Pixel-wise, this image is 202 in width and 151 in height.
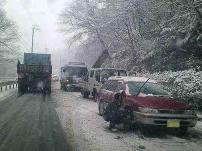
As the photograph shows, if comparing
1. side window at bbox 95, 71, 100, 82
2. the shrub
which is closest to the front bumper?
the shrub

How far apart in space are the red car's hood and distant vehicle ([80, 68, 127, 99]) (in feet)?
30.8

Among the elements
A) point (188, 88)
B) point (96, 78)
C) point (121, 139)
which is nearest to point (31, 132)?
point (121, 139)

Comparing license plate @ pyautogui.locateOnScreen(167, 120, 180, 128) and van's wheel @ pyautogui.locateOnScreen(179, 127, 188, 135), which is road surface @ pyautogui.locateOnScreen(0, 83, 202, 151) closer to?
van's wheel @ pyautogui.locateOnScreen(179, 127, 188, 135)

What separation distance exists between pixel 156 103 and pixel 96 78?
428 inches

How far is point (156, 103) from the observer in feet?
36.3

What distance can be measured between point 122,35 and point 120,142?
91.9 ft

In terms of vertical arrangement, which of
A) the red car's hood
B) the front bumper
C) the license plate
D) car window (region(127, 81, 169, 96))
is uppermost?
car window (region(127, 81, 169, 96))

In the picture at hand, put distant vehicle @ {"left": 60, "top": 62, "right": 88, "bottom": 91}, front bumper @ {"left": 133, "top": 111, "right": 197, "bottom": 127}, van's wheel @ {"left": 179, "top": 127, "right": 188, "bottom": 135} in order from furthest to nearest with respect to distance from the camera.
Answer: distant vehicle @ {"left": 60, "top": 62, "right": 88, "bottom": 91} → van's wheel @ {"left": 179, "top": 127, "right": 188, "bottom": 135} → front bumper @ {"left": 133, "top": 111, "right": 197, "bottom": 127}

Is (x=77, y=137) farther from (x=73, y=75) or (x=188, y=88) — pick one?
(x=73, y=75)

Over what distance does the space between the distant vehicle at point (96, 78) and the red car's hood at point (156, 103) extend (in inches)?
369

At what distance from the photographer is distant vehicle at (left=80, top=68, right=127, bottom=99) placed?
2143 centimetres

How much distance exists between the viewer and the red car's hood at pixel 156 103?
35.8 feet

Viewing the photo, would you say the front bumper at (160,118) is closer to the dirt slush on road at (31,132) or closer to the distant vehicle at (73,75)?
the dirt slush on road at (31,132)

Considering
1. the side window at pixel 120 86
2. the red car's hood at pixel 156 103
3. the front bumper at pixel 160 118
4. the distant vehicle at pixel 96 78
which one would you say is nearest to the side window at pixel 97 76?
the distant vehicle at pixel 96 78
